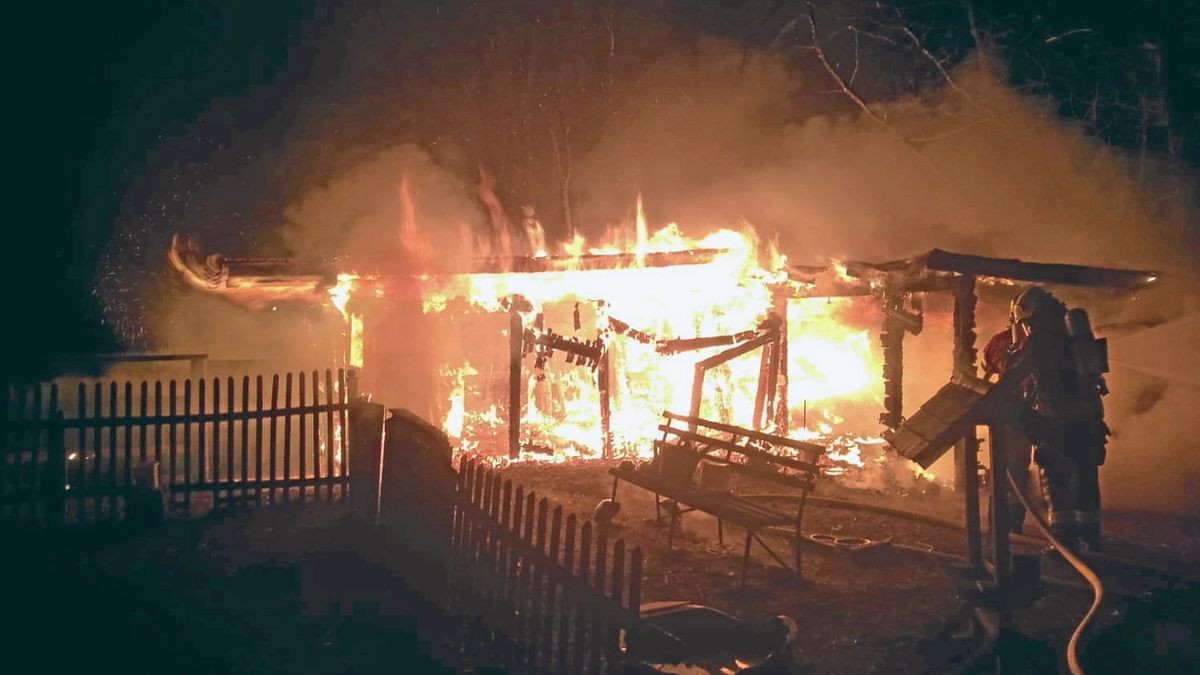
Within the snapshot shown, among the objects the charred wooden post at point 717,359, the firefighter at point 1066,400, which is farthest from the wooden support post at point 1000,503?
the charred wooden post at point 717,359

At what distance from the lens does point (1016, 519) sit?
859 cm

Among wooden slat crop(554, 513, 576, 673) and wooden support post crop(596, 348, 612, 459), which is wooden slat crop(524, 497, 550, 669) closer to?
wooden slat crop(554, 513, 576, 673)

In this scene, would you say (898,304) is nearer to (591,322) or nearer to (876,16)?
(591,322)

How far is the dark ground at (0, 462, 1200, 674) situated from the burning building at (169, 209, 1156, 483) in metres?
3.57

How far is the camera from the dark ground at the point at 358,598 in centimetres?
540

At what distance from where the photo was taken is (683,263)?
1262 cm

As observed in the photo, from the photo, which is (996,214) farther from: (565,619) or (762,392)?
(565,619)

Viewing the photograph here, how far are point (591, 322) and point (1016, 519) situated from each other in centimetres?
1190

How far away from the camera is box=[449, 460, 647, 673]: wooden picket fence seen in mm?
4270

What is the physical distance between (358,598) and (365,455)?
2816 mm

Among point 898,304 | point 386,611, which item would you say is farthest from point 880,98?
point 386,611

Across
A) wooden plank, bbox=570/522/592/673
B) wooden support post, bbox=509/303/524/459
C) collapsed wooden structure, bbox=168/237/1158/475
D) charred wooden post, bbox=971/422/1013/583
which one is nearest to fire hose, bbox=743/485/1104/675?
charred wooden post, bbox=971/422/1013/583

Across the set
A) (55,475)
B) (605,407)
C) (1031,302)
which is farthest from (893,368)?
(55,475)

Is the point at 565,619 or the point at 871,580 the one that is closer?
the point at 565,619
